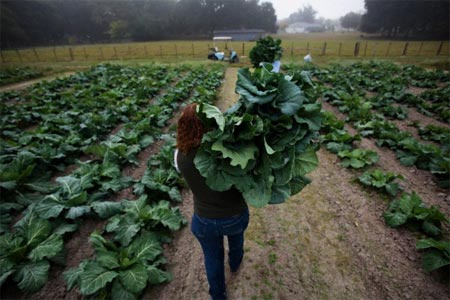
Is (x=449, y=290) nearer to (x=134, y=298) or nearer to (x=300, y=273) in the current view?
(x=300, y=273)

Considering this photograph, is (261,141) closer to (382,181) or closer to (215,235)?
(215,235)

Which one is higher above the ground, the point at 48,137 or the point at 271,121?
the point at 271,121

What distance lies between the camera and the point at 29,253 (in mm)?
2865

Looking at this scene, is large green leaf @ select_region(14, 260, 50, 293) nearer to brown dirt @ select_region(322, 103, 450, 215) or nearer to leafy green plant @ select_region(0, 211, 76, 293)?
leafy green plant @ select_region(0, 211, 76, 293)

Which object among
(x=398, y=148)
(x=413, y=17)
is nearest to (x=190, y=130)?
(x=398, y=148)

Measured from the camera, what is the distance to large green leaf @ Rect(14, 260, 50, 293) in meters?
2.67

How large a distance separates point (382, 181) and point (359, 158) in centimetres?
94

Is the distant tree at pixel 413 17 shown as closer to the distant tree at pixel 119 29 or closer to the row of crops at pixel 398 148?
the row of crops at pixel 398 148

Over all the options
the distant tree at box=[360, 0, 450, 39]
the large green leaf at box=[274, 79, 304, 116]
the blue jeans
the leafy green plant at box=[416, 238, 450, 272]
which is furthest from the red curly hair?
the distant tree at box=[360, 0, 450, 39]

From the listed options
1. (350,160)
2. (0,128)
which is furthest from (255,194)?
(0,128)

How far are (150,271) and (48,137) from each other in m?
4.52

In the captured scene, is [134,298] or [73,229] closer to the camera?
[134,298]

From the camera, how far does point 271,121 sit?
175 cm

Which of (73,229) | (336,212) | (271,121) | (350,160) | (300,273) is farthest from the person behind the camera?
(350,160)
